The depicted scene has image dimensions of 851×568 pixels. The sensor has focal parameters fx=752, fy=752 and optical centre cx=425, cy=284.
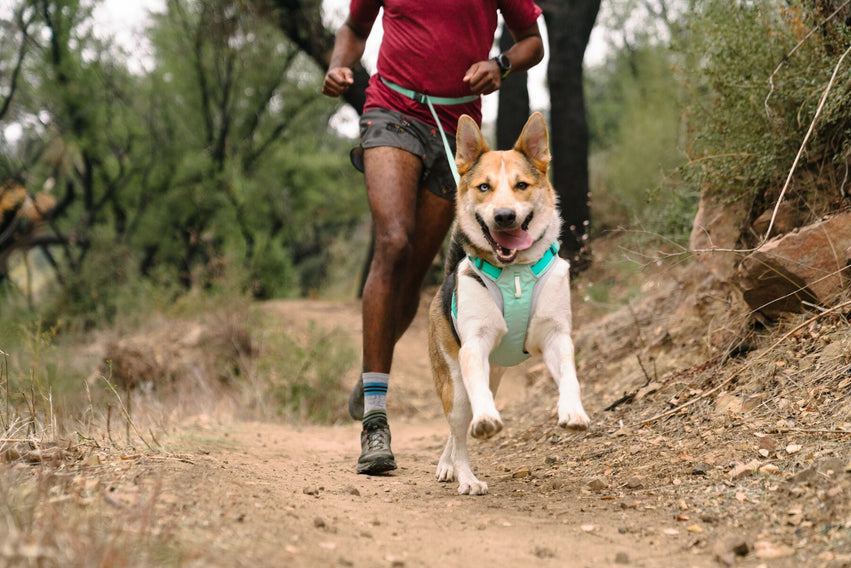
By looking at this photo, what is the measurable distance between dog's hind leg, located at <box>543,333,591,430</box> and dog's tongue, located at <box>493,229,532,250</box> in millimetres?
433

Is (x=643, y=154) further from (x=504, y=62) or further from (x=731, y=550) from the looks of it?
(x=731, y=550)

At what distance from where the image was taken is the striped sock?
4090mm

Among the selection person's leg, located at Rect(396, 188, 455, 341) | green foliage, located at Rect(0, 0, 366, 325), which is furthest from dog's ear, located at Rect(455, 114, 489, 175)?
green foliage, located at Rect(0, 0, 366, 325)

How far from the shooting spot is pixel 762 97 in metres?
4.38

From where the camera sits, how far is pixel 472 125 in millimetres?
3592

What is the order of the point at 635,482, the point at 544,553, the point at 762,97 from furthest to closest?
the point at 762,97
the point at 635,482
the point at 544,553

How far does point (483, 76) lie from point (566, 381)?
70.8 inches

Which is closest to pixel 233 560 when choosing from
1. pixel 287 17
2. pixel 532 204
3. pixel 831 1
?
pixel 532 204

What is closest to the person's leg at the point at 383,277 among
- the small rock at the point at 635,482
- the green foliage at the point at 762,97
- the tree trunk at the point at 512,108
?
the small rock at the point at 635,482

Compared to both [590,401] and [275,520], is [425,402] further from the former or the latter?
[275,520]

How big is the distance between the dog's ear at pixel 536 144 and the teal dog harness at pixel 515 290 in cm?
48

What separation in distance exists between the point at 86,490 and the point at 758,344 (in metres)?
3.37

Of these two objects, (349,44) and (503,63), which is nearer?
(503,63)

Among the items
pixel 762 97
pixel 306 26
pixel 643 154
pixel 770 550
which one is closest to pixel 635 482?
pixel 770 550
